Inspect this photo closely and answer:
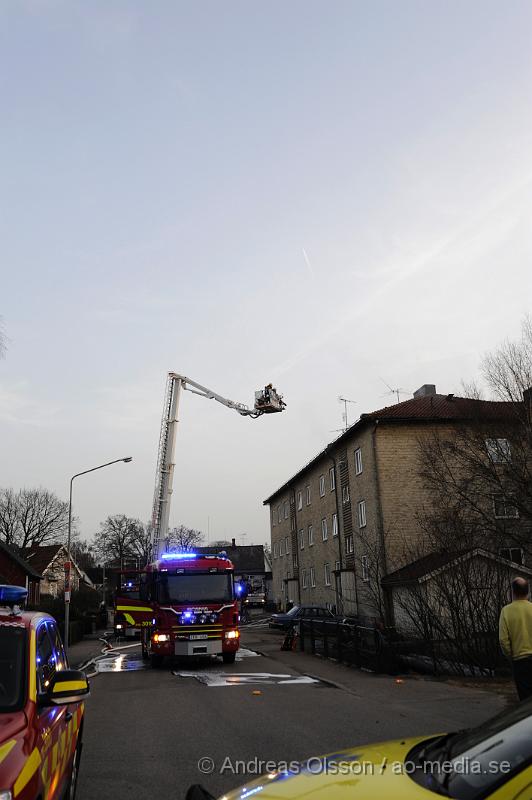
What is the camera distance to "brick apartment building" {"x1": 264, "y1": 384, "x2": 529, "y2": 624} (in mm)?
29781

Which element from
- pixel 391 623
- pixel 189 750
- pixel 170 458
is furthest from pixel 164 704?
pixel 391 623

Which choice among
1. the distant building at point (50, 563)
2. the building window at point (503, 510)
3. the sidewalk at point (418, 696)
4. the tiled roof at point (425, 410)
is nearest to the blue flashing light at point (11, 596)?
the sidewalk at point (418, 696)

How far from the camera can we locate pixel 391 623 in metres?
28.3

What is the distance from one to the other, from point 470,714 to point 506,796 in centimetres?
777

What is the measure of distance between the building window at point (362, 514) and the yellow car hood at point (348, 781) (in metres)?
31.0

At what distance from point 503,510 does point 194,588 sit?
35.3 feet

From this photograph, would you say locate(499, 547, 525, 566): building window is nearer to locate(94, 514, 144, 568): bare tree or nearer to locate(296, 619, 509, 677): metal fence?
locate(296, 619, 509, 677): metal fence

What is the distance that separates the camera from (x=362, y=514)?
3406 centimetres

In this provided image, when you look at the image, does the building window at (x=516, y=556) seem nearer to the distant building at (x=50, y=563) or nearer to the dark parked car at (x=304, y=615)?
the dark parked car at (x=304, y=615)

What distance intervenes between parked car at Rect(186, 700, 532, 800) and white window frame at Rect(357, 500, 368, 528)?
3080 centimetres

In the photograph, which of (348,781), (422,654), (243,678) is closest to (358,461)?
(422,654)

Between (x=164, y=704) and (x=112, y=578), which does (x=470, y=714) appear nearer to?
(x=164, y=704)

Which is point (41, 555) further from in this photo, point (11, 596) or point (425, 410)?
point (11, 596)

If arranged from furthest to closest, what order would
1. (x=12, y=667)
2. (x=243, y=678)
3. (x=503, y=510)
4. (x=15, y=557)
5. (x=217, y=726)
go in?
1. (x=15, y=557)
2. (x=503, y=510)
3. (x=243, y=678)
4. (x=217, y=726)
5. (x=12, y=667)
